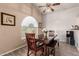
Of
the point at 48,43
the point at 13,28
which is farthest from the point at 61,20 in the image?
the point at 13,28

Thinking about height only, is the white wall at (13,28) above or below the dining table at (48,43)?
above

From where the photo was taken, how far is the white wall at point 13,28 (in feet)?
6.72

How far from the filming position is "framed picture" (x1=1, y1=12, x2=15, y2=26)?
204cm

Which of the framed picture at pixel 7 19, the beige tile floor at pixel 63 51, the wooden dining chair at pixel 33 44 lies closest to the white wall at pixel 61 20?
the beige tile floor at pixel 63 51

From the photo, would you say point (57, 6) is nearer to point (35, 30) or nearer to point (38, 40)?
point (35, 30)

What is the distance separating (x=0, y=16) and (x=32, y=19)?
0.70 meters

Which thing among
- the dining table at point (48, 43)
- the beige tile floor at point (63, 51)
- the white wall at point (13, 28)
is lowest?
the beige tile floor at point (63, 51)

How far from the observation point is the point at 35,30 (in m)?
2.21

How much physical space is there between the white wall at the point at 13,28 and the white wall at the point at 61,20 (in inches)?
9.5

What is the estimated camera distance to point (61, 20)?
2.21m

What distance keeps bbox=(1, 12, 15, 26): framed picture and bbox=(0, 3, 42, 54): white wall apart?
7 cm

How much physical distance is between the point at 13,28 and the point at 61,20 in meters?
1.11

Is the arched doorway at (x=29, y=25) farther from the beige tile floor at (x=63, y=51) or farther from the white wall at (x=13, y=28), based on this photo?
the beige tile floor at (x=63, y=51)

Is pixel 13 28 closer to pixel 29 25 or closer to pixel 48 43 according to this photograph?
pixel 29 25
